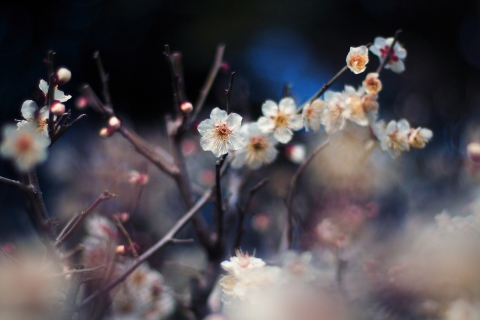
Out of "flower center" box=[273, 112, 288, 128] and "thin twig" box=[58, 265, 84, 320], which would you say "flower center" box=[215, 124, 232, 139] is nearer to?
"flower center" box=[273, 112, 288, 128]

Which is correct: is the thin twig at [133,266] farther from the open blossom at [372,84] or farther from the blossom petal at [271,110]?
the open blossom at [372,84]

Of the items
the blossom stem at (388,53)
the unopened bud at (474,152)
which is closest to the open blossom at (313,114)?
the blossom stem at (388,53)

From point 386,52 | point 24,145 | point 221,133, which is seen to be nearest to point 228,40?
point 386,52

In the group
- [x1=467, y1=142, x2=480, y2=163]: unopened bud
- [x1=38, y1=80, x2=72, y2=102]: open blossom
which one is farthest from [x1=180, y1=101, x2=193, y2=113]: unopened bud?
[x1=467, y1=142, x2=480, y2=163]: unopened bud

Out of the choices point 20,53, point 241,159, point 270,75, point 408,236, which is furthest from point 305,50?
point 241,159

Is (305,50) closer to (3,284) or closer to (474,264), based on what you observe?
(474,264)
